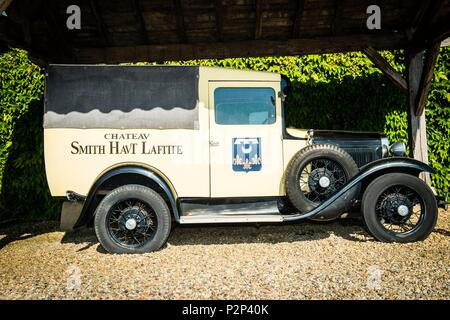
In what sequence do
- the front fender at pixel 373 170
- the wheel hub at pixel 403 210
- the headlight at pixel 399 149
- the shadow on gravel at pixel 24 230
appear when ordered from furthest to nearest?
the shadow on gravel at pixel 24 230 < the headlight at pixel 399 149 < the wheel hub at pixel 403 210 < the front fender at pixel 373 170

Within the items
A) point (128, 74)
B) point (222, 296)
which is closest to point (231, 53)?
point (128, 74)

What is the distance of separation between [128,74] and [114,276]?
2376 mm

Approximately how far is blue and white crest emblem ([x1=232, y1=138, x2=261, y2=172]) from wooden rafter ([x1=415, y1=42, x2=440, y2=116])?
302 centimetres

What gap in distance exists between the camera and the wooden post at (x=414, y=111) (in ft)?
16.4

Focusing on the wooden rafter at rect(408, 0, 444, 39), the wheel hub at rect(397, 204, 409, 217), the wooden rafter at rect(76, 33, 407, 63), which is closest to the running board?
the wheel hub at rect(397, 204, 409, 217)

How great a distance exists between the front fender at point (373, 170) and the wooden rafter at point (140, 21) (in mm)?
3554

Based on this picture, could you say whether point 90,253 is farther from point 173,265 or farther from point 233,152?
point 233,152

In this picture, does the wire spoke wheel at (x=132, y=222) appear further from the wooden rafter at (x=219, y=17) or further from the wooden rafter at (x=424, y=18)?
the wooden rafter at (x=424, y=18)

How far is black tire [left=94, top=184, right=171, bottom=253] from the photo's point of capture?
11.7 feet

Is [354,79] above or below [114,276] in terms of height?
above

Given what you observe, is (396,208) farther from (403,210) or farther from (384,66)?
(384,66)

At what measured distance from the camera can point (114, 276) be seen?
300cm

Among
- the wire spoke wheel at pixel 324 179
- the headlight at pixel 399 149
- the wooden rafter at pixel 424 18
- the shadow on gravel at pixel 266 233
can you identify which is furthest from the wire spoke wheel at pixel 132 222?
the wooden rafter at pixel 424 18

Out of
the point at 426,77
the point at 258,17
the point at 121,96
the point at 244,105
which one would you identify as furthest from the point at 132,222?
the point at 426,77
